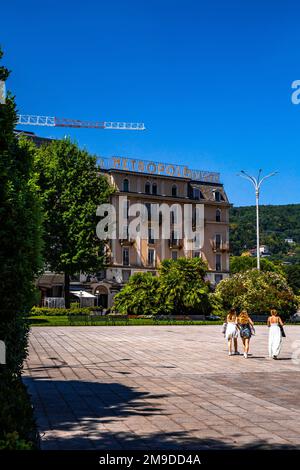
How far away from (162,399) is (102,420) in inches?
84.1

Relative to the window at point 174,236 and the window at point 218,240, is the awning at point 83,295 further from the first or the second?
the window at point 218,240

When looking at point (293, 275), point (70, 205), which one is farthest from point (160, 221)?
point (293, 275)

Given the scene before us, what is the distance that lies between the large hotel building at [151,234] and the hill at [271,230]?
77.8m

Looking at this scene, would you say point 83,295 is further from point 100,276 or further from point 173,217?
point 173,217

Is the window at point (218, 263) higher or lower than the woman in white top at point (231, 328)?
higher

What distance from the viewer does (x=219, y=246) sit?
254 ft

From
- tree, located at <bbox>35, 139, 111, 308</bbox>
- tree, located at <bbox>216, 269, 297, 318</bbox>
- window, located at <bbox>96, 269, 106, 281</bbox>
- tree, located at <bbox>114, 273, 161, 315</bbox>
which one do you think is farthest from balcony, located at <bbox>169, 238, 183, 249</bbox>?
tree, located at <bbox>216, 269, 297, 318</bbox>

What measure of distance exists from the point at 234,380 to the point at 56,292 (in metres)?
53.2

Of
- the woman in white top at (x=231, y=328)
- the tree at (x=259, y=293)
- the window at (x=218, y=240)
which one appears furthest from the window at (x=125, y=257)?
the woman in white top at (x=231, y=328)

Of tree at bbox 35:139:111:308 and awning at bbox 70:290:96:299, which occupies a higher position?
tree at bbox 35:139:111:308

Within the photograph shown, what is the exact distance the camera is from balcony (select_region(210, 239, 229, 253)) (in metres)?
77.0

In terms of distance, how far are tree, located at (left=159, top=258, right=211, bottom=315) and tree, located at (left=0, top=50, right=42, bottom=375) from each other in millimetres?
36883

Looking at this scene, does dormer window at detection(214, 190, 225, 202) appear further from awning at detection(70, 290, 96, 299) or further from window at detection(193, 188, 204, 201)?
awning at detection(70, 290, 96, 299)

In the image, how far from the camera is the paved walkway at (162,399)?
303 inches
